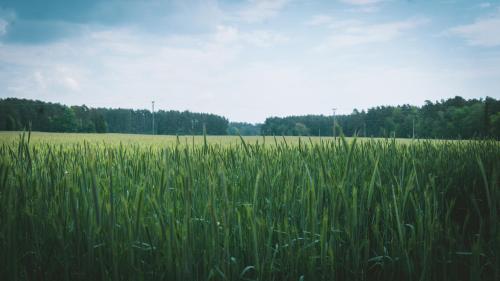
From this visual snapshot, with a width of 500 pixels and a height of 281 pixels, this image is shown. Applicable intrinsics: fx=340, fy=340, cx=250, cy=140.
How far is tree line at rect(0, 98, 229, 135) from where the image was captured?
83169 millimetres

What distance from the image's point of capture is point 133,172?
2.24 metres

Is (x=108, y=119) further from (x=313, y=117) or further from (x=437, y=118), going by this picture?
(x=437, y=118)

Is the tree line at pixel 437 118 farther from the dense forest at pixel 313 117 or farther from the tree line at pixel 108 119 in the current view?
the tree line at pixel 108 119

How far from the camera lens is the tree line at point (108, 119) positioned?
8317cm

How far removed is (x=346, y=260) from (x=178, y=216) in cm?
68

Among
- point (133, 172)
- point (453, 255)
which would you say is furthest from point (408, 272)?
point (133, 172)

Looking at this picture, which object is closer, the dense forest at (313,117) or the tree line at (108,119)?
the dense forest at (313,117)

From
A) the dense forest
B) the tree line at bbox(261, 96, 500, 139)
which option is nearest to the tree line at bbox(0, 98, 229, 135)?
Answer: the dense forest

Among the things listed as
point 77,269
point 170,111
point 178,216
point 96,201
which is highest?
point 170,111

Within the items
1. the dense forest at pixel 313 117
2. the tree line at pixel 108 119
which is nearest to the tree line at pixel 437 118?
the dense forest at pixel 313 117

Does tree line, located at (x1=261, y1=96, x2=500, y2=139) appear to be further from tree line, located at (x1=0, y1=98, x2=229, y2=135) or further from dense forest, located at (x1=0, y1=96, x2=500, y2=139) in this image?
tree line, located at (x1=0, y1=98, x2=229, y2=135)

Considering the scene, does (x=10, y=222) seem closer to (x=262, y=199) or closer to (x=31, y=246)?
(x=31, y=246)

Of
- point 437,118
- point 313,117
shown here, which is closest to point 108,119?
point 313,117

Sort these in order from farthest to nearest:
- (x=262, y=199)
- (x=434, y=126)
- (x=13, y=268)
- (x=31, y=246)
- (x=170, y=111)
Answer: (x=170, y=111) → (x=434, y=126) → (x=262, y=199) → (x=31, y=246) → (x=13, y=268)
